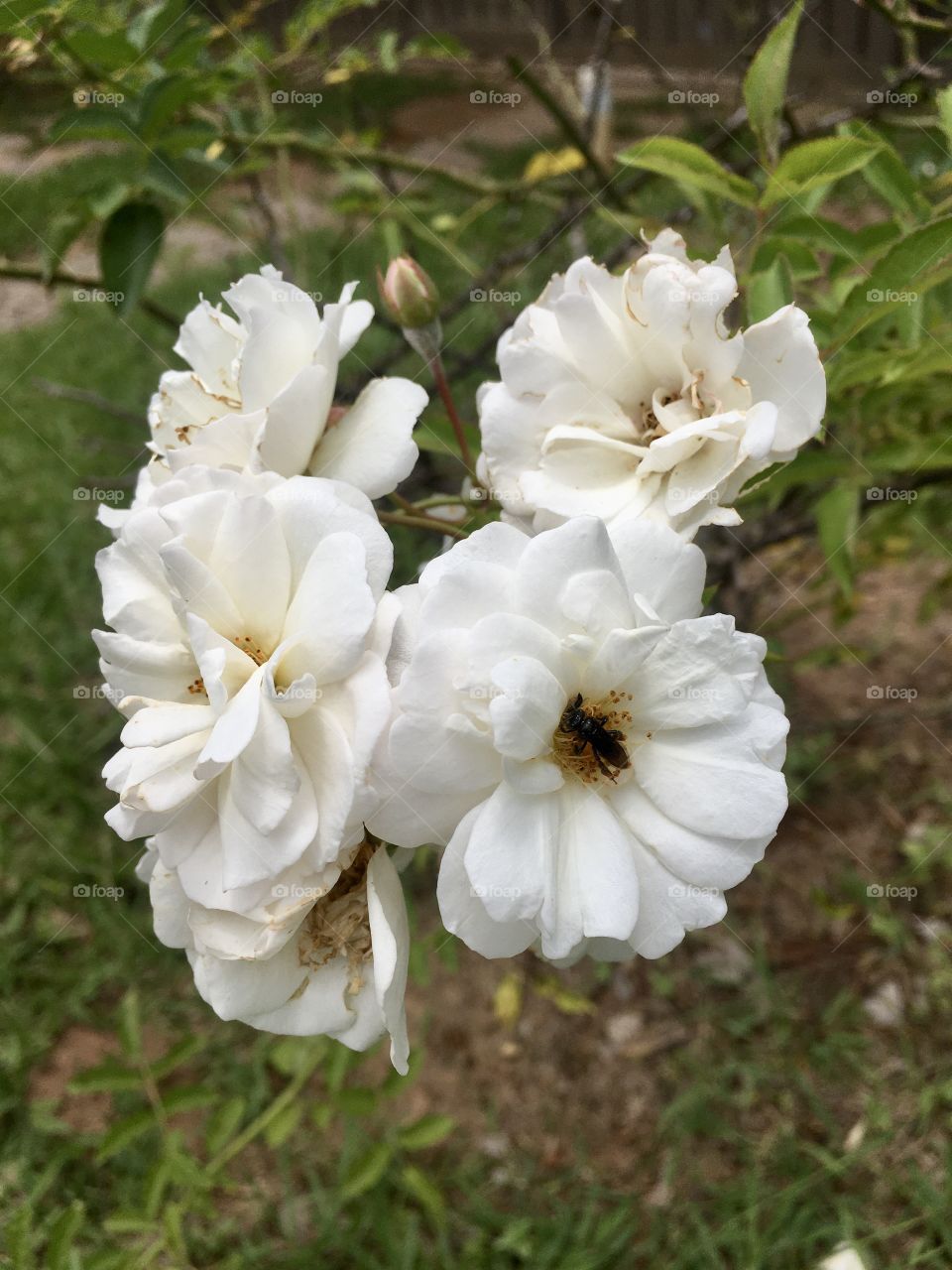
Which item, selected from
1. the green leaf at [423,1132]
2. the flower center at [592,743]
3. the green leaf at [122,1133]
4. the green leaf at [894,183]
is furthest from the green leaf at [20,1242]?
the green leaf at [894,183]

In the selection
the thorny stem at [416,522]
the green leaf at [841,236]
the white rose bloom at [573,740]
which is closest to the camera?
the white rose bloom at [573,740]

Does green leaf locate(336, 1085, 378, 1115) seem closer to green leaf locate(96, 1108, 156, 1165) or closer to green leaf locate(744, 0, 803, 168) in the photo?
green leaf locate(96, 1108, 156, 1165)

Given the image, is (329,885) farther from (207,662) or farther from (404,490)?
(404,490)

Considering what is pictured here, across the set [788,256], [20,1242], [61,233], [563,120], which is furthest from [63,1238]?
[563,120]

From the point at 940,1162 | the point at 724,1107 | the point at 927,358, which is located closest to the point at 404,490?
the point at 927,358

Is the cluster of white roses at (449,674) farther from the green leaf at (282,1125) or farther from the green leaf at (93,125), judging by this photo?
the green leaf at (282,1125)

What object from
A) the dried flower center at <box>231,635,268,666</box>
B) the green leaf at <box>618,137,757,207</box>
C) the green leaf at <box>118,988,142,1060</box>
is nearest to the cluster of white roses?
the dried flower center at <box>231,635,268,666</box>
